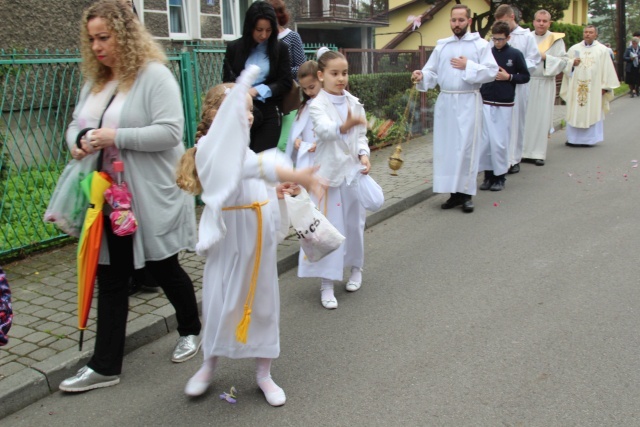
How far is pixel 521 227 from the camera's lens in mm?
6730

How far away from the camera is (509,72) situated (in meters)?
8.41

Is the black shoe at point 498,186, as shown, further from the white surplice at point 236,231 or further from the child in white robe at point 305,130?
the white surplice at point 236,231

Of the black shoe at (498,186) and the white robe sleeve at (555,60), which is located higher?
the white robe sleeve at (555,60)

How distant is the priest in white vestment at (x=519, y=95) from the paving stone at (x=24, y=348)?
7126mm

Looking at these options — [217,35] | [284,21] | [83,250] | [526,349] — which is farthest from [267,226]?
[217,35]

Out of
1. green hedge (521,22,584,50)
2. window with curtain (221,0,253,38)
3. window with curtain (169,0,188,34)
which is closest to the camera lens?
window with curtain (169,0,188,34)

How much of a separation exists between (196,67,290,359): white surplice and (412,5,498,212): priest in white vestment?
4219 mm

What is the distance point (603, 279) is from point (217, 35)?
12.4 m

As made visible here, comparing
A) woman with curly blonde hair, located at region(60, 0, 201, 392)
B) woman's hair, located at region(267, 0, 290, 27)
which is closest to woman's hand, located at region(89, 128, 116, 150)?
woman with curly blonde hair, located at region(60, 0, 201, 392)

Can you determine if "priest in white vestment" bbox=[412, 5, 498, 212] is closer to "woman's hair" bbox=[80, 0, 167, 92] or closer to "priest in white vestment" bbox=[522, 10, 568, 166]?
"priest in white vestment" bbox=[522, 10, 568, 166]

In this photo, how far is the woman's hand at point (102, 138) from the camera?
3.32 m

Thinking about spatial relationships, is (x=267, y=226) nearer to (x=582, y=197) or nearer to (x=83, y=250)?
(x=83, y=250)

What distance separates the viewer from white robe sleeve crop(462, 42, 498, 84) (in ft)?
22.7

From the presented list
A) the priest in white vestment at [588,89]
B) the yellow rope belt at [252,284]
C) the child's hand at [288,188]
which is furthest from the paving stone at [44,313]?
the priest in white vestment at [588,89]
